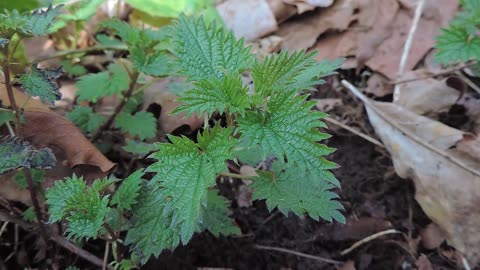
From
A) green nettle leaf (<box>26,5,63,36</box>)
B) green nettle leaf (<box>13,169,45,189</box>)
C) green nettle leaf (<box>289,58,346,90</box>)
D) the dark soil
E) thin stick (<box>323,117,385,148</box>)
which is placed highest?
green nettle leaf (<box>26,5,63,36</box>)

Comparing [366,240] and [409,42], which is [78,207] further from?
[409,42]

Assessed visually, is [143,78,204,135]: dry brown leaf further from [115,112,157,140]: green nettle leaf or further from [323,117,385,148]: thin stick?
[323,117,385,148]: thin stick

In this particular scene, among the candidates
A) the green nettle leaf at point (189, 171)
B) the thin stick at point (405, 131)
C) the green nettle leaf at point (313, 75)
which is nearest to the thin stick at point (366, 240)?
the thin stick at point (405, 131)

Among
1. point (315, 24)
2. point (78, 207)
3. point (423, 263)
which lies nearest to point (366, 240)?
point (423, 263)

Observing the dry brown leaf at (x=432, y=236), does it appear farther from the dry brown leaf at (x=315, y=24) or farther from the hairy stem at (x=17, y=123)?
the hairy stem at (x=17, y=123)

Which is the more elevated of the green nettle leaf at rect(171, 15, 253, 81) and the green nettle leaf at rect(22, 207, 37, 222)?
the green nettle leaf at rect(171, 15, 253, 81)

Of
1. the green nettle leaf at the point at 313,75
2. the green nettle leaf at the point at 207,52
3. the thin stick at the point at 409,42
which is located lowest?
the thin stick at the point at 409,42

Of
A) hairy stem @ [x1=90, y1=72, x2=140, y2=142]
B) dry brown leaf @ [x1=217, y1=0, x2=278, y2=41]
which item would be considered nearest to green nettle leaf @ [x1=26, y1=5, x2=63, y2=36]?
hairy stem @ [x1=90, y1=72, x2=140, y2=142]
